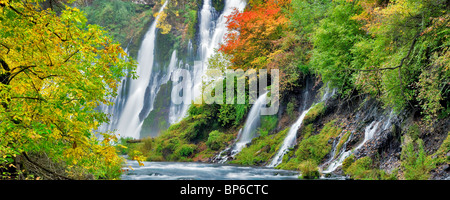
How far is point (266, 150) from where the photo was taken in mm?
14883

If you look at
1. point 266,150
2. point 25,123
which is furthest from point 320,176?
point 25,123

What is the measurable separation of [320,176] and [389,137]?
2.09 metres

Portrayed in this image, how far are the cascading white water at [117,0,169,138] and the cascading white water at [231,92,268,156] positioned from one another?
48.2 ft

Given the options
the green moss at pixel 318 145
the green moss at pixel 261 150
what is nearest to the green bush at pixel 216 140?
the green moss at pixel 261 150

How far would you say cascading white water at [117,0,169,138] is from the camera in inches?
1180

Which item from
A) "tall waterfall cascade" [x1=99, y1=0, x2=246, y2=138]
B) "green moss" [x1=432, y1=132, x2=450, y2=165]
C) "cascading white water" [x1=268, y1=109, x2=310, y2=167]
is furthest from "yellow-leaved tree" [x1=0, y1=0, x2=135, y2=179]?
"tall waterfall cascade" [x1=99, y1=0, x2=246, y2=138]

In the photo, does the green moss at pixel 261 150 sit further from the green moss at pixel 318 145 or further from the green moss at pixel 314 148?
the green moss at pixel 318 145

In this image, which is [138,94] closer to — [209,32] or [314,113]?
[209,32]

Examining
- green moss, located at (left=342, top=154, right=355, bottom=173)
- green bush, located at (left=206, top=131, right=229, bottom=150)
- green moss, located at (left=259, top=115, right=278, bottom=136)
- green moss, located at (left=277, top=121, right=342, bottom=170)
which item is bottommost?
green moss, located at (left=342, top=154, right=355, bottom=173)

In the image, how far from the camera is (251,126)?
1711 centimetres

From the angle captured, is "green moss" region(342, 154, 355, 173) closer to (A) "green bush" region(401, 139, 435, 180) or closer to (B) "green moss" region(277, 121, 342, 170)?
(B) "green moss" region(277, 121, 342, 170)

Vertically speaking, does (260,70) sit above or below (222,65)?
below

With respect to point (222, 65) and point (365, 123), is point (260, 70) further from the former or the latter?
point (365, 123)
